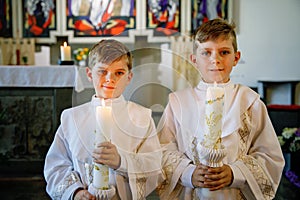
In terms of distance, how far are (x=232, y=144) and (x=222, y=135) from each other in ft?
0.12

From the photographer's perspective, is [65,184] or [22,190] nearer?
[65,184]

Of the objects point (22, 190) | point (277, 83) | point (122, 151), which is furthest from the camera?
point (277, 83)

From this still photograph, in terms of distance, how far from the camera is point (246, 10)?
3.97 meters

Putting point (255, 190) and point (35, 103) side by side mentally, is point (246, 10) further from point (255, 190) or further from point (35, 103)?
point (255, 190)

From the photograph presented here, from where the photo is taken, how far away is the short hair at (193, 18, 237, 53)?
33.7 inches

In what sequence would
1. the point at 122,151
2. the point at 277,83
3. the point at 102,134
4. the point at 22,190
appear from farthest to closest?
the point at 277,83
the point at 22,190
the point at 122,151
the point at 102,134

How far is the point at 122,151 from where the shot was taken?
2.64ft

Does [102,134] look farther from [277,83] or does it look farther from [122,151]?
[277,83]

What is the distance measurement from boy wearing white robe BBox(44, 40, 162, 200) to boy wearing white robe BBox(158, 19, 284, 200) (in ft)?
0.18

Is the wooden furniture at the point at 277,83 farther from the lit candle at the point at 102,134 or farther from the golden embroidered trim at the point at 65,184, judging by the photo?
the lit candle at the point at 102,134

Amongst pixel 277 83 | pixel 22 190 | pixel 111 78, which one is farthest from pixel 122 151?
pixel 277 83

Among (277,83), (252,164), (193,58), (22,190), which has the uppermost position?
(193,58)

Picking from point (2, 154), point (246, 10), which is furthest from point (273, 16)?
point (2, 154)

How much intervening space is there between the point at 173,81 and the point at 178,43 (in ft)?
0.28
